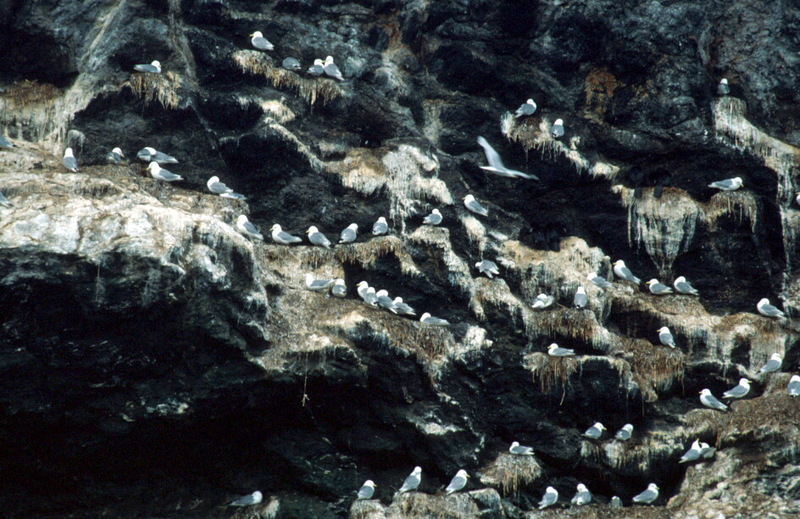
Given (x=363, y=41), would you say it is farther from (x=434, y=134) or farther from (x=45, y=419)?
(x=45, y=419)

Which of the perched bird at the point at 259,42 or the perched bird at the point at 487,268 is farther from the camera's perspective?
the perched bird at the point at 259,42

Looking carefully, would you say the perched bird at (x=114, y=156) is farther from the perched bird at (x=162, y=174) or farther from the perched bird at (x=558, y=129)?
the perched bird at (x=558, y=129)

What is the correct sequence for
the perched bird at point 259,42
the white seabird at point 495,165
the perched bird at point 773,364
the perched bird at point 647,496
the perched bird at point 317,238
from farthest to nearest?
the perched bird at point 259,42
the white seabird at point 495,165
the perched bird at point 317,238
the perched bird at point 773,364
the perched bird at point 647,496

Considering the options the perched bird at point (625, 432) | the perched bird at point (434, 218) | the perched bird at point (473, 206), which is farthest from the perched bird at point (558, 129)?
the perched bird at point (625, 432)

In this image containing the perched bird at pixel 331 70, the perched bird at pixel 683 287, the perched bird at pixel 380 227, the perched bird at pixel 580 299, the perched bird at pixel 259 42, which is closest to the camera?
the perched bird at pixel 580 299

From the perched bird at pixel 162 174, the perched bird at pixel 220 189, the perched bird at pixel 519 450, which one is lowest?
the perched bird at pixel 519 450

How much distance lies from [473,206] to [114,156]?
24.8 feet

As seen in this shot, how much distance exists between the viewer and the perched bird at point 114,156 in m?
18.0

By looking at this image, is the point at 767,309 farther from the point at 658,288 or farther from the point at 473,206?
the point at 473,206

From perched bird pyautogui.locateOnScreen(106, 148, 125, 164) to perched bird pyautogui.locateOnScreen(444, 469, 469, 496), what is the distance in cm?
923

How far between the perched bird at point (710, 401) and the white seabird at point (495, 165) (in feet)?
18.8

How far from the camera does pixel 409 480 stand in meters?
15.6

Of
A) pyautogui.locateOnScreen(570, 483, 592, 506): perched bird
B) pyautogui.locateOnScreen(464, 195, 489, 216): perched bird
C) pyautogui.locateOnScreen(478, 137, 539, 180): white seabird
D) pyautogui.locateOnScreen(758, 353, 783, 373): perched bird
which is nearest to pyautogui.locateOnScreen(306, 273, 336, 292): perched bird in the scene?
pyautogui.locateOnScreen(464, 195, 489, 216): perched bird

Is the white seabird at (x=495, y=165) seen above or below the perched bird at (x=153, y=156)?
above
